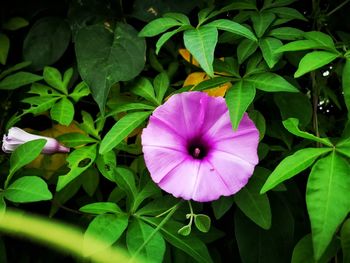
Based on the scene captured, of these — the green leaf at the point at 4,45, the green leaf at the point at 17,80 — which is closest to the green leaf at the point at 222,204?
the green leaf at the point at 17,80

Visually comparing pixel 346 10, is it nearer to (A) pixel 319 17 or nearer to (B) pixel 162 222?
(A) pixel 319 17

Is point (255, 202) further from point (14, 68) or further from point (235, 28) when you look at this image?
point (14, 68)

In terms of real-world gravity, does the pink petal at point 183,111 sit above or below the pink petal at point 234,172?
above

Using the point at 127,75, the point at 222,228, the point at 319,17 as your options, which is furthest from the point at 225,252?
the point at 319,17

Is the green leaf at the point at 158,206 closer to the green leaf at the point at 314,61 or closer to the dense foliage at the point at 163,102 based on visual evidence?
the dense foliage at the point at 163,102

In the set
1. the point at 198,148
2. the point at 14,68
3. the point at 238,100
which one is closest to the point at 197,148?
the point at 198,148

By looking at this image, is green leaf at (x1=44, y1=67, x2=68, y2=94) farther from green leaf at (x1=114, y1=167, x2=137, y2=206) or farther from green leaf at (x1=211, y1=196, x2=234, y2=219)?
green leaf at (x1=211, y1=196, x2=234, y2=219)
